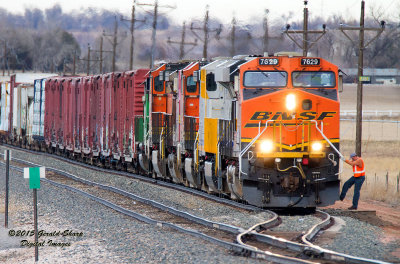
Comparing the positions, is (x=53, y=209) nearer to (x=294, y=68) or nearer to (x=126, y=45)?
(x=294, y=68)

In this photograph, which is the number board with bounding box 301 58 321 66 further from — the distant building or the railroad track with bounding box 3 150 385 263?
the distant building

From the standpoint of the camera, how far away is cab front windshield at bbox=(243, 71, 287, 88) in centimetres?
1571

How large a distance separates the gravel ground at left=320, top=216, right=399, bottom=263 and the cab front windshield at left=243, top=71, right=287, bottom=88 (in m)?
3.61

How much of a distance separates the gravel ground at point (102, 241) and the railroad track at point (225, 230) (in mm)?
221

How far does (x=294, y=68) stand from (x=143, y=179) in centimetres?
1014

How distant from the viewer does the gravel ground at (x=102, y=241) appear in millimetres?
11180

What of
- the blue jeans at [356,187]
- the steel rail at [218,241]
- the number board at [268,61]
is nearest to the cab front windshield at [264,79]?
the number board at [268,61]

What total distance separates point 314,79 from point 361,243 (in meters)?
5.07

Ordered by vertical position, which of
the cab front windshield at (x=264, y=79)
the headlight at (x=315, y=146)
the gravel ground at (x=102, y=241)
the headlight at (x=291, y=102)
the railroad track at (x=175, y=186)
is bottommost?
the gravel ground at (x=102, y=241)

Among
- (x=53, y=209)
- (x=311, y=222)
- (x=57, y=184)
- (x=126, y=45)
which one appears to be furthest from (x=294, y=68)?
(x=126, y=45)

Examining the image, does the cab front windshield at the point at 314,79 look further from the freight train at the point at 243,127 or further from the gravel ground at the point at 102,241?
the gravel ground at the point at 102,241

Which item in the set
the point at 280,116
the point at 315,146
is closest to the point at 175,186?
the point at 280,116

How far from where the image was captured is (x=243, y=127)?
15.5 m

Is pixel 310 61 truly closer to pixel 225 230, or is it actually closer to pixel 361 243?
pixel 225 230
